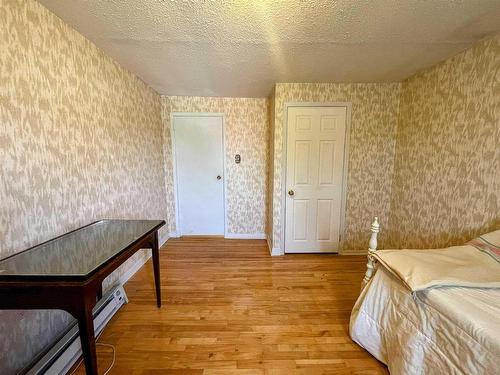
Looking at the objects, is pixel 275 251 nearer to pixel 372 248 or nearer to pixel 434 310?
pixel 372 248

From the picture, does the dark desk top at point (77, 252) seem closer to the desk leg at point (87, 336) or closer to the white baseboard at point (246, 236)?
the desk leg at point (87, 336)

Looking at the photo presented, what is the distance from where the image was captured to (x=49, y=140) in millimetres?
1404

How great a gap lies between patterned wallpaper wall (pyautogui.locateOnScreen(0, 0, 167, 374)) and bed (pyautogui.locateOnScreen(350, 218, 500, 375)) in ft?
6.73

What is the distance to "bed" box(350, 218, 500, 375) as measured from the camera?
2.92 ft

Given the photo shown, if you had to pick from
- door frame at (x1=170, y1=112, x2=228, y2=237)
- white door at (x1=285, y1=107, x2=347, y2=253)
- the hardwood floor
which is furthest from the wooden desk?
door frame at (x1=170, y1=112, x2=228, y2=237)

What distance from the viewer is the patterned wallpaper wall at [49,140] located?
3.78ft

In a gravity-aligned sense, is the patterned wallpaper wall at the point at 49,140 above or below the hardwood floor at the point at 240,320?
above

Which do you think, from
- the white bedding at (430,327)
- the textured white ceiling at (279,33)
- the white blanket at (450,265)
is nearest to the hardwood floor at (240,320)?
the white bedding at (430,327)

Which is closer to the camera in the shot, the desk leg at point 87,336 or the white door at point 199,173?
the desk leg at point 87,336

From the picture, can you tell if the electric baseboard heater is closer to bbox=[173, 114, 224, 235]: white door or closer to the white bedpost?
bbox=[173, 114, 224, 235]: white door

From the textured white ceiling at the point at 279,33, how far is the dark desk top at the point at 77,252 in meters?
1.44

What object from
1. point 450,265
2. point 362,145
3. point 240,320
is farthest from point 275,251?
point 450,265

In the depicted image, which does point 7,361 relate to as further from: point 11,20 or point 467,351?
point 467,351

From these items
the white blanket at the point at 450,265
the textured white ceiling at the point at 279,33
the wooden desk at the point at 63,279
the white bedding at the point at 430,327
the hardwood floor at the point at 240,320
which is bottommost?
the hardwood floor at the point at 240,320
